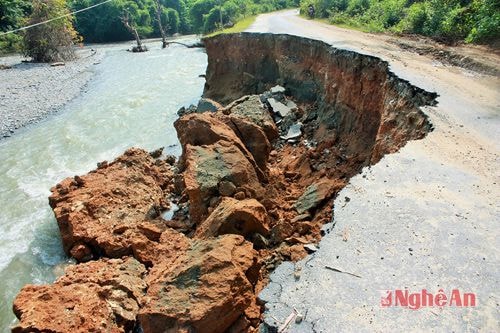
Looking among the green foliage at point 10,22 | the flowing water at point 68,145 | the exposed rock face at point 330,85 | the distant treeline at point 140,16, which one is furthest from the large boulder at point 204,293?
the green foliage at point 10,22

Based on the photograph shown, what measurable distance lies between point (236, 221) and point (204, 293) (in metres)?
2.35

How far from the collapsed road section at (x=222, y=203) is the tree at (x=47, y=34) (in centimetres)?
2554

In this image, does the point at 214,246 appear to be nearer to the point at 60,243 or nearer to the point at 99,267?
the point at 99,267

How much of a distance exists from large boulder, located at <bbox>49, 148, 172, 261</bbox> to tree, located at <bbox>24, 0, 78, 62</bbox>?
28813 mm

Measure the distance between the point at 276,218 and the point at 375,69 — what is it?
5.83 m

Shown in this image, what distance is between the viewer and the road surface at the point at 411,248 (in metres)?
3.83

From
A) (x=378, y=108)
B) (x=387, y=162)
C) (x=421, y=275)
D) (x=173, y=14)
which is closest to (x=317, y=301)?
(x=421, y=275)

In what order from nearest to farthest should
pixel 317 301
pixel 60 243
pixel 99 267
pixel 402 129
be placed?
pixel 317 301, pixel 99 267, pixel 402 129, pixel 60 243

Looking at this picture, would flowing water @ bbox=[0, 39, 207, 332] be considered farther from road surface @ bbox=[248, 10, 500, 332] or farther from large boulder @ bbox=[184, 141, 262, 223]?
road surface @ bbox=[248, 10, 500, 332]

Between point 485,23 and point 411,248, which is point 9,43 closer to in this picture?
point 485,23

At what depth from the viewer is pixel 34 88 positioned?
25.2m

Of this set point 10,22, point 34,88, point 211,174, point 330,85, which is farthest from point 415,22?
point 10,22

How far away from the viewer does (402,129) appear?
8422 millimetres

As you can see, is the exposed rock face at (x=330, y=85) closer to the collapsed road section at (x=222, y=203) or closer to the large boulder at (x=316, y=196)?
the collapsed road section at (x=222, y=203)
